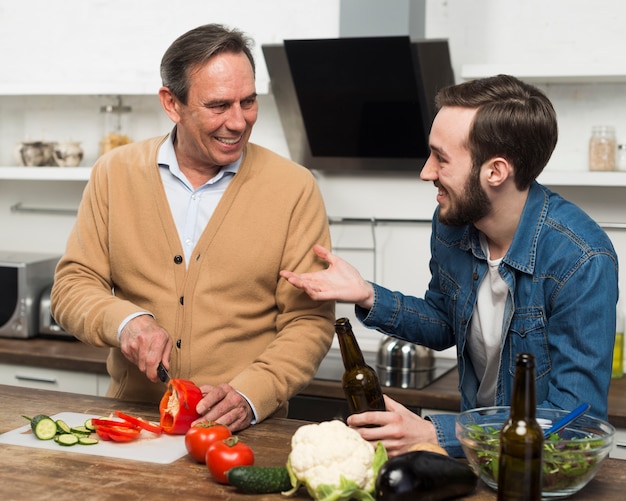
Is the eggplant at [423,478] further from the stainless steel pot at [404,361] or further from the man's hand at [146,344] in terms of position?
the stainless steel pot at [404,361]

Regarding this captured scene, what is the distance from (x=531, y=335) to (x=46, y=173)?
2.49 m

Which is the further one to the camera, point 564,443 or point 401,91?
point 401,91

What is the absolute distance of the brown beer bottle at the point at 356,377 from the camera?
5.52 feet

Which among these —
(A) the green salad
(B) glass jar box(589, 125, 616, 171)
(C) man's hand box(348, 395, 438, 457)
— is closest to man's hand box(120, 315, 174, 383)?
(C) man's hand box(348, 395, 438, 457)

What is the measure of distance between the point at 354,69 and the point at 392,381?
3.73 ft

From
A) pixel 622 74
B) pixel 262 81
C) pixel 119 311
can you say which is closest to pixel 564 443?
pixel 119 311

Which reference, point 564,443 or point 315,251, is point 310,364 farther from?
point 564,443

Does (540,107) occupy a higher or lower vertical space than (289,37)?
lower

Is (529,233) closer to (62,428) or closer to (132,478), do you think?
(132,478)

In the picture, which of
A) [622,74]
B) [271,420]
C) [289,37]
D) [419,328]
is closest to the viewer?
[271,420]

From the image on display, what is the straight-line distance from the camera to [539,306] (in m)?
1.84

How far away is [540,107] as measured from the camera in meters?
1.86

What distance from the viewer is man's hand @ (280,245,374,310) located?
6.73ft

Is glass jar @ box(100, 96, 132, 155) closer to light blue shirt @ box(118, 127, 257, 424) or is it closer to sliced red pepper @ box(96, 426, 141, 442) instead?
light blue shirt @ box(118, 127, 257, 424)
